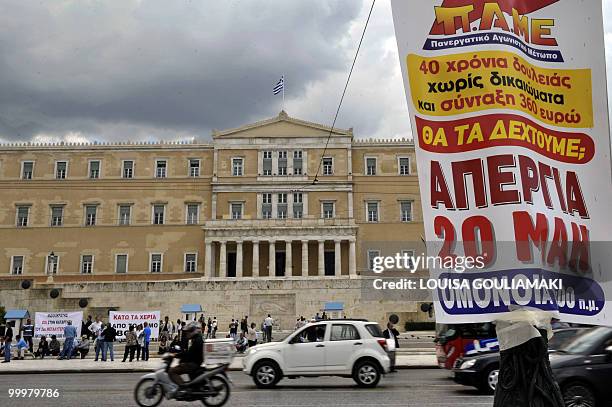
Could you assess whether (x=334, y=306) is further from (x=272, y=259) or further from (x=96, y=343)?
(x=96, y=343)

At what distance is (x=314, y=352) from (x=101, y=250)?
44.4m

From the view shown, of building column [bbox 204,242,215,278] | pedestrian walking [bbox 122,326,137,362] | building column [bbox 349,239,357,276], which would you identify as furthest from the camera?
building column [bbox 349,239,357,276]

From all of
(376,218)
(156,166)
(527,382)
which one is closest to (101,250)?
(156,166)

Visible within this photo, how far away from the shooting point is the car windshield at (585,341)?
8.76 m

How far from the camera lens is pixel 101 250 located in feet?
173

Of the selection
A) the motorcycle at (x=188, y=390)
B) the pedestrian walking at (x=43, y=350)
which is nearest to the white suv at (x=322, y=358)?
the motorcycle at (x=188, y=390)

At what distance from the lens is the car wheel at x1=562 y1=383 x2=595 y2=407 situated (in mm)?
8348

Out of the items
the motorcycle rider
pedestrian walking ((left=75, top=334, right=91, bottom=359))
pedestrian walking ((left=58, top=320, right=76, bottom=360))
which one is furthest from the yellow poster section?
pedestrian walking ((left=75, top=334, right=91, bottom=359))

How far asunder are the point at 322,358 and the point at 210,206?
42.4 m

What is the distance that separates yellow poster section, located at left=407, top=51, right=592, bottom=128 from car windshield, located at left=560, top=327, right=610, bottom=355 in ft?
25.3

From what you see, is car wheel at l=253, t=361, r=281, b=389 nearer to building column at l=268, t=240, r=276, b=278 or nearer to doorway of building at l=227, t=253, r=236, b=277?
building column at l=268, t=240, r=276, b=278

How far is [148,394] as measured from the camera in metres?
9.52

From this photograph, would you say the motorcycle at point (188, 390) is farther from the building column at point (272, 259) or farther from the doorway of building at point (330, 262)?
the doorway of building at point (330, 262)

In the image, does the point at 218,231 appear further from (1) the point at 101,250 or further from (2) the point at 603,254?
(2) the point at 603,254
